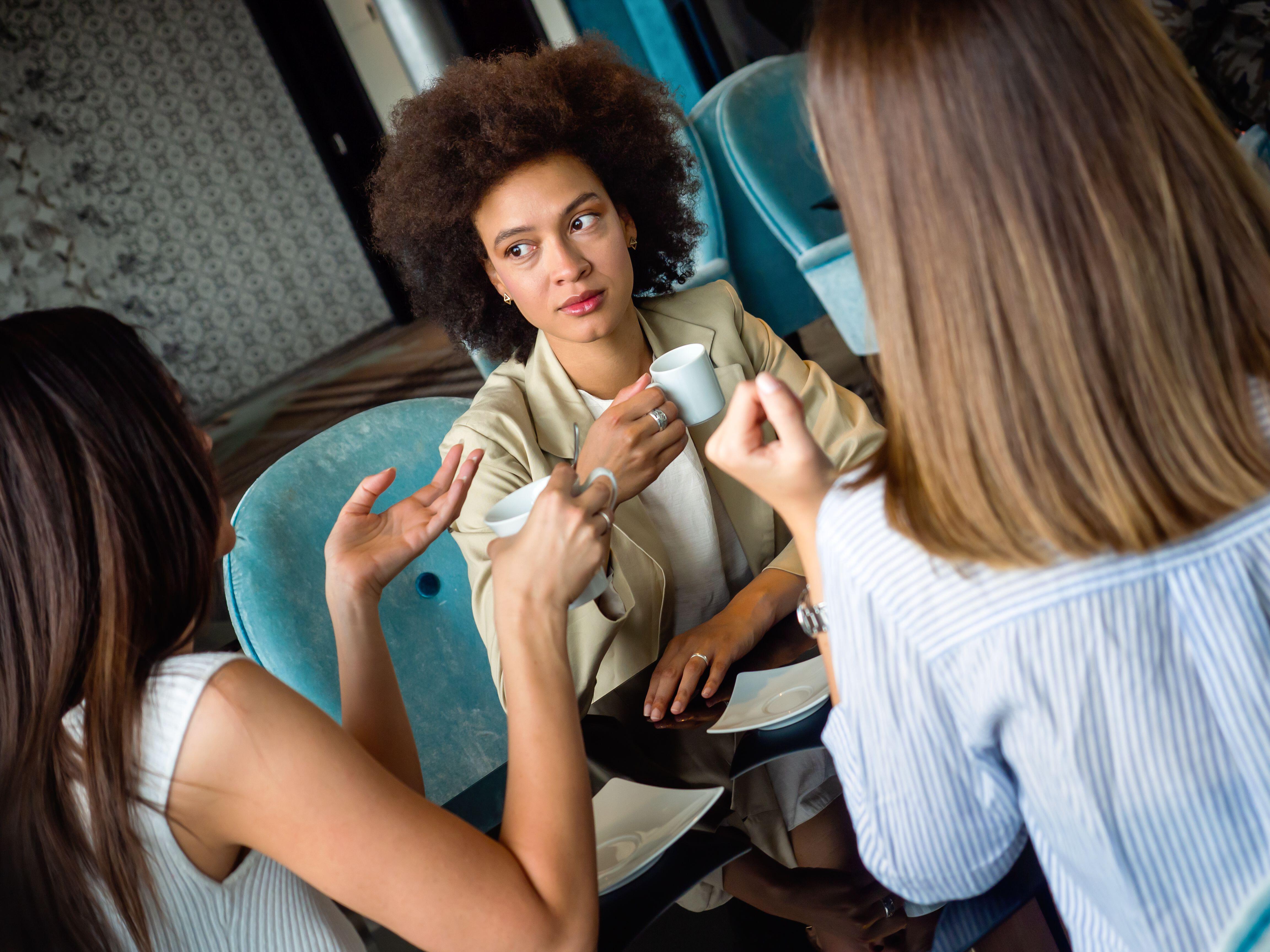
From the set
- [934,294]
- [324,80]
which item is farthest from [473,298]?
[324,80]

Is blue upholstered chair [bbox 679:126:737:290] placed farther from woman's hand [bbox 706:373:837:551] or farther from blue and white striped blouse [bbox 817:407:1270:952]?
blue and white striped blouse [bbox 817:407:1270:952]

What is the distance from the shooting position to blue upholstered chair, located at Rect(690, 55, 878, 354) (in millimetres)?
2920

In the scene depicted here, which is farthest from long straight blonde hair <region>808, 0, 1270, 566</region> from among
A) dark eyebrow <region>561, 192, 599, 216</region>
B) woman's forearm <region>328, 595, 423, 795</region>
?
dark eyebrow <region>561, 192, 599, 216</region>

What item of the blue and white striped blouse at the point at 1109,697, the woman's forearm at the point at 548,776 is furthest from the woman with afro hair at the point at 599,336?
the blue and white striped blouse at the point at 1109,697

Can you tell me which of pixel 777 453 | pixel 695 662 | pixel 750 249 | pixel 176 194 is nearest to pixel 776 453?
pixel 777 453

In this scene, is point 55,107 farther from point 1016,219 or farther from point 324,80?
point 1016,219

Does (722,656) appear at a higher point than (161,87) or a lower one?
lower

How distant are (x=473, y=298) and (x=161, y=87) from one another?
767 cm

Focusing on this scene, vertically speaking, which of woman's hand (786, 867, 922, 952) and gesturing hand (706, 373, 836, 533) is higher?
gesturing hand (706, 373, 836, 533)

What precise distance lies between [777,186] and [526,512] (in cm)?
229

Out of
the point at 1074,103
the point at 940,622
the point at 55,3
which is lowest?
the point at 940,622

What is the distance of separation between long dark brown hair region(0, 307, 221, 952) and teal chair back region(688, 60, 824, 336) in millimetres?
2579

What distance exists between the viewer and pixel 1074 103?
2.09ft

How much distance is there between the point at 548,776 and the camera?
90cm
